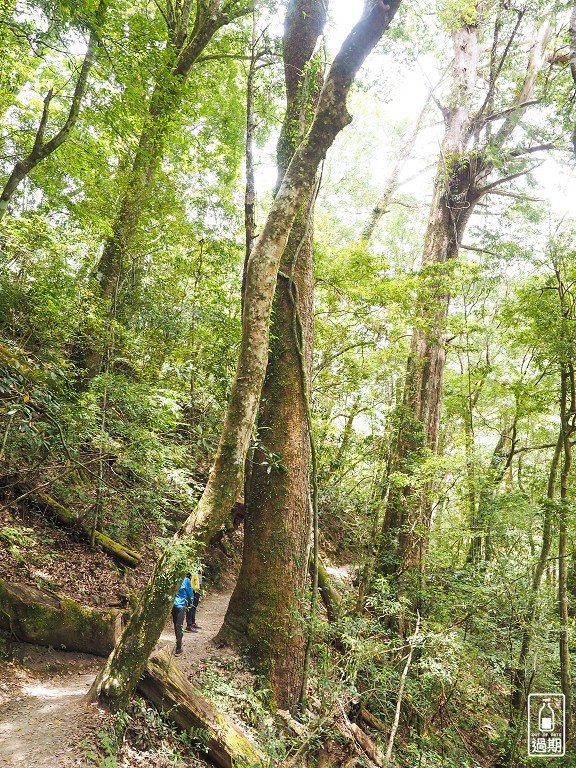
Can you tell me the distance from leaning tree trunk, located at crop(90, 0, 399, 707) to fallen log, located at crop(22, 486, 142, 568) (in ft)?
12.3

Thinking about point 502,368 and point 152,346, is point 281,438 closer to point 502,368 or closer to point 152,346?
point 152,346

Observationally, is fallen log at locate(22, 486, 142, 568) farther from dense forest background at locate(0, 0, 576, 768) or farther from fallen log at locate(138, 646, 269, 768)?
fallen log at locate(138, 646, 269, 768)

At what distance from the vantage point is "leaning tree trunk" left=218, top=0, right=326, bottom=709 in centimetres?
588

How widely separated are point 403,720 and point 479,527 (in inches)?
138

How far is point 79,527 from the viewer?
7555 mm

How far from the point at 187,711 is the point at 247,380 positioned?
127 inches

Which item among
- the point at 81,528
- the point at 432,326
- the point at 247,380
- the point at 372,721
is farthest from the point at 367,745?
the point at 432,326

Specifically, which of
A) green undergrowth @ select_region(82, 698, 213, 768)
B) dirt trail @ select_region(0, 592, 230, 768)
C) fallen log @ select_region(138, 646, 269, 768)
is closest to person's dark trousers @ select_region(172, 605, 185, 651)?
dirt trail @ select_region(0, 592, 230, 768)

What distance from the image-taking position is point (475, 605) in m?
7.69

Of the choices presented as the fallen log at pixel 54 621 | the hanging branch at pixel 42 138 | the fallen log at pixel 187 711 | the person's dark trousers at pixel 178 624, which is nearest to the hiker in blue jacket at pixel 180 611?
the person's dark trousers at pixel 178 624

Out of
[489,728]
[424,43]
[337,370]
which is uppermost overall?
[424,43]

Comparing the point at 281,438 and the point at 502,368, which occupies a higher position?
the point at 502,368

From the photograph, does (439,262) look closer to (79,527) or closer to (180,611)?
(180,611)

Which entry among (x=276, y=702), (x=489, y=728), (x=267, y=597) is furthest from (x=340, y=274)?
(x=489, y=728)
